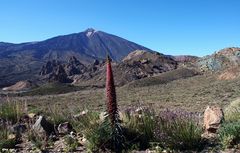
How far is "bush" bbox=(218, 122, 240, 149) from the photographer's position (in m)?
8.10

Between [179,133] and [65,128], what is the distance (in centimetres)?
295

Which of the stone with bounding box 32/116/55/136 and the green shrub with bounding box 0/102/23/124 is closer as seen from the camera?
the stone with bounding box 32/116/55/136

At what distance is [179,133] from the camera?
8383 millimetres

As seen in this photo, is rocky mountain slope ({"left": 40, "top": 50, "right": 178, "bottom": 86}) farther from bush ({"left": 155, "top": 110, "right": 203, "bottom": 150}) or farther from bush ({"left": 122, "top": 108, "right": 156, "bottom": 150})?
bush ({"left": 155, "top": 110, "right": 203, "bottom": 150})

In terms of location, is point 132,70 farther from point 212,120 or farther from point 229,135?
point 229,135

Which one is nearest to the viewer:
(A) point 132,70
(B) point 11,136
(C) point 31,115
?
(B) point 11,136

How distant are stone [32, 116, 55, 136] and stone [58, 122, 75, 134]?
0.61ft

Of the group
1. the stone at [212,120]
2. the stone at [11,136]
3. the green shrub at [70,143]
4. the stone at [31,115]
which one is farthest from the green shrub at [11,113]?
the stone at [212,120]

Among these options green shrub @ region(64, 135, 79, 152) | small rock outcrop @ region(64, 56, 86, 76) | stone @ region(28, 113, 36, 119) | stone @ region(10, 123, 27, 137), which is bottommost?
green shrub @ region(64, 135, 79, 152)

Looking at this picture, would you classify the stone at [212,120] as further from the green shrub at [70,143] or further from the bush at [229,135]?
the green shrub at [70,143]

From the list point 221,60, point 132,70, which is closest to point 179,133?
point 221,60

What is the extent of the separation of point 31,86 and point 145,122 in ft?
268

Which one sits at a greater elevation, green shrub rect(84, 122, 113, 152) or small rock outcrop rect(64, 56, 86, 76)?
small rock outcrop rect(64, 56, 86, 76)

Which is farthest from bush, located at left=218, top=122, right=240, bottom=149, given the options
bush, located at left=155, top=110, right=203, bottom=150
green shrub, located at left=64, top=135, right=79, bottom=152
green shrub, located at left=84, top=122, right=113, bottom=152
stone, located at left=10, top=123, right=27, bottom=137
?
stone, located at left=10, top=123, right=27, bottom=137
